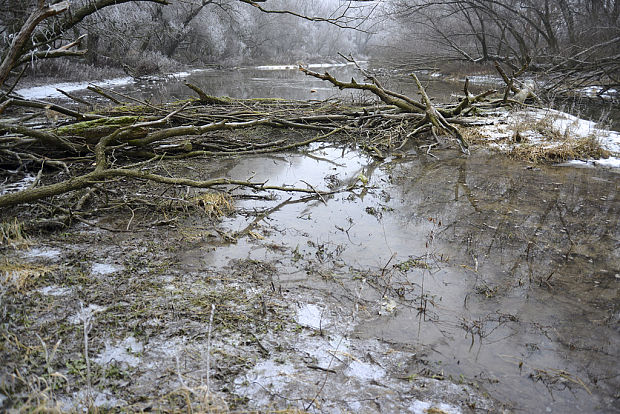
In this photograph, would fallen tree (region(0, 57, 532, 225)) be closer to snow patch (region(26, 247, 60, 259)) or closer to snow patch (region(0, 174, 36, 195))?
snow patch (region(0, 174, 36, 195))

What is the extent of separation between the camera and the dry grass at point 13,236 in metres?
4.09

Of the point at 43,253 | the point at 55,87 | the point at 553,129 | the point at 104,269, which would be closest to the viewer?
the point at 104,269

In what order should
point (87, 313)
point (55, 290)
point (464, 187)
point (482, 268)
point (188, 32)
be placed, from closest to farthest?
point (87, 313), point (55, 290), point (482, 268), point (464, 187), point (188, 32)

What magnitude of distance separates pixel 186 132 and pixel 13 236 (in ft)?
10.1

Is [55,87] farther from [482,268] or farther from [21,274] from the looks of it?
[482,268]

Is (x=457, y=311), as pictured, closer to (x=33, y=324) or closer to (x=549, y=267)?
(x=549, y=267)

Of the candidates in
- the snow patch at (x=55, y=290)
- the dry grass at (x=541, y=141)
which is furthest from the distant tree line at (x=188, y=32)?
the dry grass at (x=541, y=141)

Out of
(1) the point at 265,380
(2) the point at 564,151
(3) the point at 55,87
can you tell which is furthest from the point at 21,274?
(3) the point at 55,87

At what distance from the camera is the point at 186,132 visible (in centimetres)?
682

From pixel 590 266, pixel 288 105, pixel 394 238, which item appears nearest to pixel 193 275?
pixel 394 238

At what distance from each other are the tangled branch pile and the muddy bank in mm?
723

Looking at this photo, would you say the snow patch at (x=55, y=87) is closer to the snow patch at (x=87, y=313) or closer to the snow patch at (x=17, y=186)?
the snow patch at (x=17, y=186)

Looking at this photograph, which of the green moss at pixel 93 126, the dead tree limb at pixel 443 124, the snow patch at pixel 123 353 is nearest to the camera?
the snow patch at pixel 123 353

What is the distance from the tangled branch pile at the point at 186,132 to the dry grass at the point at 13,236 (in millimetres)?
302
